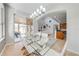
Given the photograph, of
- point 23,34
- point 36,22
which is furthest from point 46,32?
point 23,34

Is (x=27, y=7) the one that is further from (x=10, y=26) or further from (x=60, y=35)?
(x=60, y=35)

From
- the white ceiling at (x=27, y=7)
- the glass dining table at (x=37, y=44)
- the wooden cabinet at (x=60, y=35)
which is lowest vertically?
the glass dining table at (x=37, y=44)

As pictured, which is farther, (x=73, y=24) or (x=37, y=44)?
(x=37, y=44)

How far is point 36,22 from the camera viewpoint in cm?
197

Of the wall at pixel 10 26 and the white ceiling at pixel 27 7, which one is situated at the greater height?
the white ceiling at pixel 27 7

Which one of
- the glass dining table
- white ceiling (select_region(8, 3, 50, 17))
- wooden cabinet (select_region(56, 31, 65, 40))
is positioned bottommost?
the glass dining table

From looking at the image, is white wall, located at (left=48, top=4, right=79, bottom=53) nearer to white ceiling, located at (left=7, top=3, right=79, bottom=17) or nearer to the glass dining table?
white ceiling, located at (left=7, top=3, right=79, bottom=17)

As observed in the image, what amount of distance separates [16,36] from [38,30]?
0.40m

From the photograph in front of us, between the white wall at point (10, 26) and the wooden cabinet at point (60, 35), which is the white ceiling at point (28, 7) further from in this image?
the wooden cabinet at point (60, 35)

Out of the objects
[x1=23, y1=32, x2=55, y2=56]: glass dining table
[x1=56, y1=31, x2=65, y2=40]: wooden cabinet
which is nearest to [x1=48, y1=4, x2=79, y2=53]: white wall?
[x1=56, y1=31, x2=65, y2=40]: wooden cabinet

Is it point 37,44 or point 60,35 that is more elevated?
point 60,35

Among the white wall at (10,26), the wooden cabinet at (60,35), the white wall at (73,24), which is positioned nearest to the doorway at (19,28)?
the white wall at (10,26)

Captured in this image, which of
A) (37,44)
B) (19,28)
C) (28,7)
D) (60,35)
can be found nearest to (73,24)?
(60,35)

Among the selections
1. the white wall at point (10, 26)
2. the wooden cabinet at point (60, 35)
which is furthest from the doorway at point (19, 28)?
the wooden cabinet at point (60, 35)
